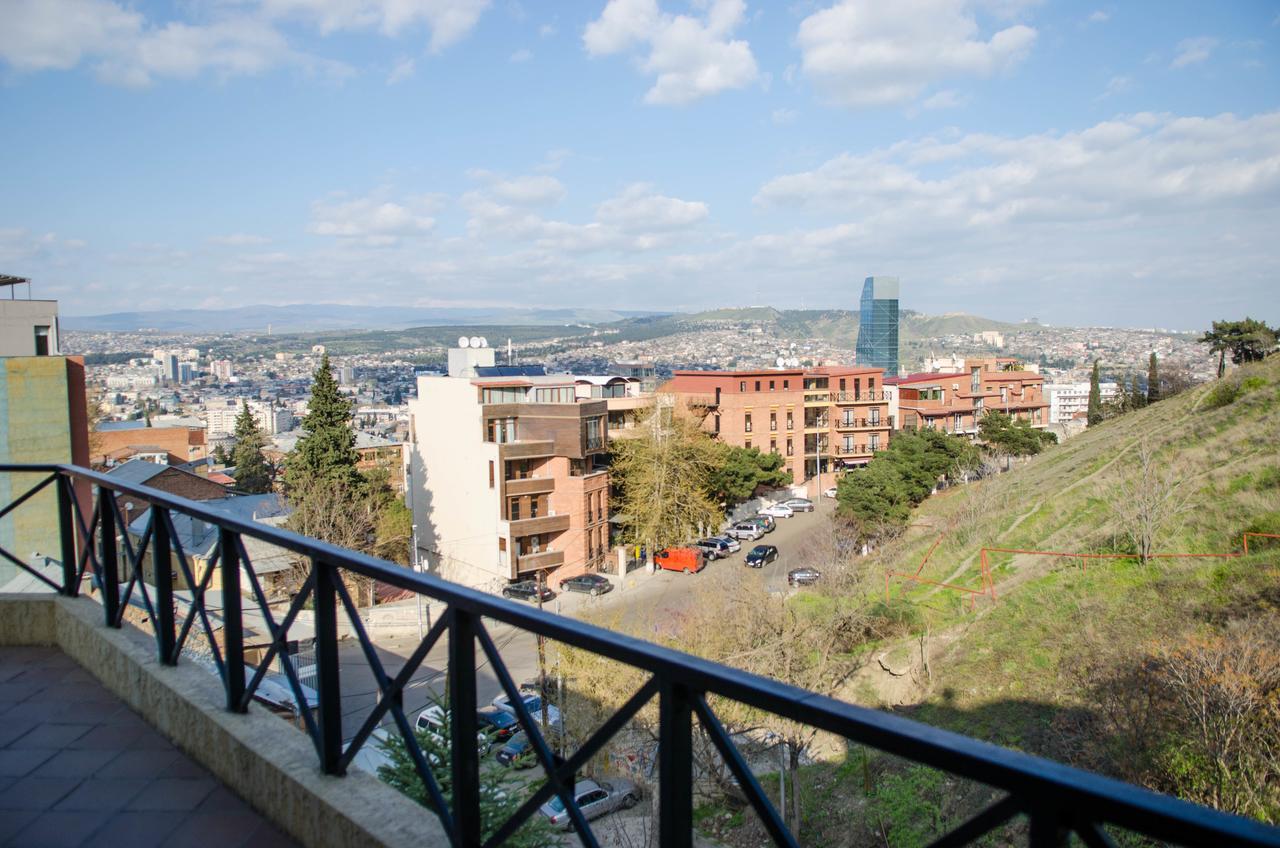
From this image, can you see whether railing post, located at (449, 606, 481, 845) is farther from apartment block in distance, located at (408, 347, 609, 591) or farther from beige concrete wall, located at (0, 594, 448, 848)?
apartment block in distance, located at (408, 347, 609, 591)

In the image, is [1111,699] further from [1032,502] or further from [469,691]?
[1032,502]

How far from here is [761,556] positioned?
28688 millimetres

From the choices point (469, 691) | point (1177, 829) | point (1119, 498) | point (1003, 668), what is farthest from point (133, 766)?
point (1119, 498)

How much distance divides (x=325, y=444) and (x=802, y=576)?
1607cm

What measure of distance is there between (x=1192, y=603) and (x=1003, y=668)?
2819mm

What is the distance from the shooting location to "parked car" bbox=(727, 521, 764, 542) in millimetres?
34306

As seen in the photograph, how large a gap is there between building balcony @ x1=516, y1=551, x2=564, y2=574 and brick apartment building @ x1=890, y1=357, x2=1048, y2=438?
26360mm

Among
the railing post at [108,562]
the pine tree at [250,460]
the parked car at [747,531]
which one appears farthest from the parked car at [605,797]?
the pine tree at [250,460]

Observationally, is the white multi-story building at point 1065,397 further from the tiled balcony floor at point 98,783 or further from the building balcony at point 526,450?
the tiled balcony floor at point 98,783

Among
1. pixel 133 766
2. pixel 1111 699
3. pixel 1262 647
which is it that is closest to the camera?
pixel 133 766

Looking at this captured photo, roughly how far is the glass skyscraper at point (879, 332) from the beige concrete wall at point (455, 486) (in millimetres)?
102430

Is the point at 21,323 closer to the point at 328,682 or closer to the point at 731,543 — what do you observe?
the point at 731,543

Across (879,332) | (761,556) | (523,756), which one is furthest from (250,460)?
(879,332)

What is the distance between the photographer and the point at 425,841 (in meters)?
2.19
